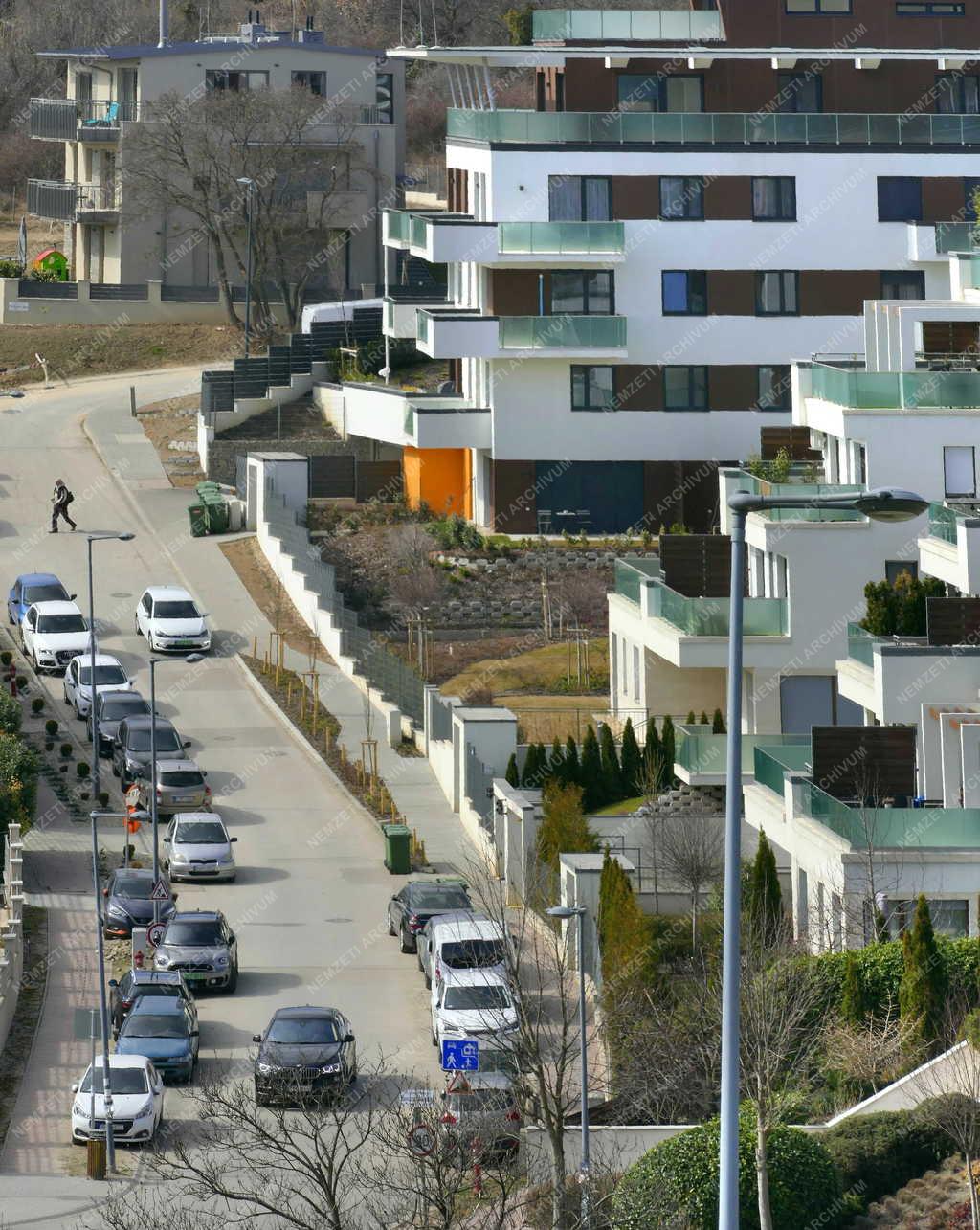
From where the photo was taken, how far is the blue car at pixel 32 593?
60688 millimetres

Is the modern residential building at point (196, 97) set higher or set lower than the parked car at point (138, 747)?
higher

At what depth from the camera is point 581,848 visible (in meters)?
43.6

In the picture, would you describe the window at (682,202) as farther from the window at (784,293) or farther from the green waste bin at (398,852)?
the green waste bin at (398,852)

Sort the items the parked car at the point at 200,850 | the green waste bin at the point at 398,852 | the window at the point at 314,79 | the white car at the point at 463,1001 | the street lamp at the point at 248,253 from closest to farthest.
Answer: the white car at the point at 463,1001
the parked car at the point at 200,850
the green waste bin at the point at 398,852
the street lamp at the point at 248,253
the window at the point at 314,79

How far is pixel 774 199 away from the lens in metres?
67.2

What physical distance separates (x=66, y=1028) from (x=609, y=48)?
35.8 metres

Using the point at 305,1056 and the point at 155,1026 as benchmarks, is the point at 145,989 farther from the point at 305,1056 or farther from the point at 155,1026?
the point at 305,1056

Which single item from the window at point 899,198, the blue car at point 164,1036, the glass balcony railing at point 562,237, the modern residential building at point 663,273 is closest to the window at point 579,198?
the modern residential building at point 663,273

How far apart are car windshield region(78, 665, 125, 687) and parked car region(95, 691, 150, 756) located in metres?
0.86

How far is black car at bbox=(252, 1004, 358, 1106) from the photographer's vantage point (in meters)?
35.0

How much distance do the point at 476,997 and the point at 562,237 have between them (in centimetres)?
3264

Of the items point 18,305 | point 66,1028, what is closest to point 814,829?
point 66,1028

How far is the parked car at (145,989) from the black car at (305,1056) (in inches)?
82.9

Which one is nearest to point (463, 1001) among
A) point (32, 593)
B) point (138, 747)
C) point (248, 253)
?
point (138, 747)
